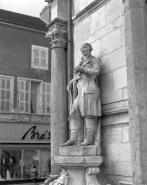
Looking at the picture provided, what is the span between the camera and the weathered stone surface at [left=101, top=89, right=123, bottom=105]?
225 inches

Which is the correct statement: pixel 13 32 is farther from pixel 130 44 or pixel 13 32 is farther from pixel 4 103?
pixel 130 44

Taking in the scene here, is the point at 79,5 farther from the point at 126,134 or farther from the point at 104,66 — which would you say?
the point at 126,134

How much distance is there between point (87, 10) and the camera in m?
6.83

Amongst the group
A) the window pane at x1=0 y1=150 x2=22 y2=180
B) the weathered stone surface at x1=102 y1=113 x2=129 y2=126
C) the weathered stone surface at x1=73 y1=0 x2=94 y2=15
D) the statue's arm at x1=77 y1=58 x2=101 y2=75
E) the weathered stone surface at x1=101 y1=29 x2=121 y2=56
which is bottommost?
the window pane at x1=0 y1=150 x2=22 y2=180

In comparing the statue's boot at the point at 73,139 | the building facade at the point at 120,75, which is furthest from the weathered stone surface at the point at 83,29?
the statue's boot at the point at 73,139

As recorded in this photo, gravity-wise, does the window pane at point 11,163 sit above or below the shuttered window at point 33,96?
below

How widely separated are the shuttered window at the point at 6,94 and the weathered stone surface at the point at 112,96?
1373 centimetres

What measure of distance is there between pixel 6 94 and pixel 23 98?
114 cm

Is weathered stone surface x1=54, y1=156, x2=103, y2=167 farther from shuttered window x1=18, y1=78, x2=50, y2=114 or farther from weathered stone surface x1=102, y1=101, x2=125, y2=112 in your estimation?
shuttered window x1=18, y1=78, x2=50, y2=114

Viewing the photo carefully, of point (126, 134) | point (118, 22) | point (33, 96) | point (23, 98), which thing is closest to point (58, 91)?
point (118, 22)

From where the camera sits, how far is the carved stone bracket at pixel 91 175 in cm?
544

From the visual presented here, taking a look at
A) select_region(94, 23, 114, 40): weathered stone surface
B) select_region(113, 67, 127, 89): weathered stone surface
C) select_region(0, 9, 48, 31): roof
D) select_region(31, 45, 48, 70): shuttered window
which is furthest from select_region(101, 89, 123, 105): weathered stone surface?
select_region(0, 9, 48, 31): roof

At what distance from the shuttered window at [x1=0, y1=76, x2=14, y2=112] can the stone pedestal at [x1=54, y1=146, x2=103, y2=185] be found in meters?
13.8

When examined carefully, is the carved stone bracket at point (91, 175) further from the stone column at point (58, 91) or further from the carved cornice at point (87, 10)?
the carved cornice at point (87, 10)
